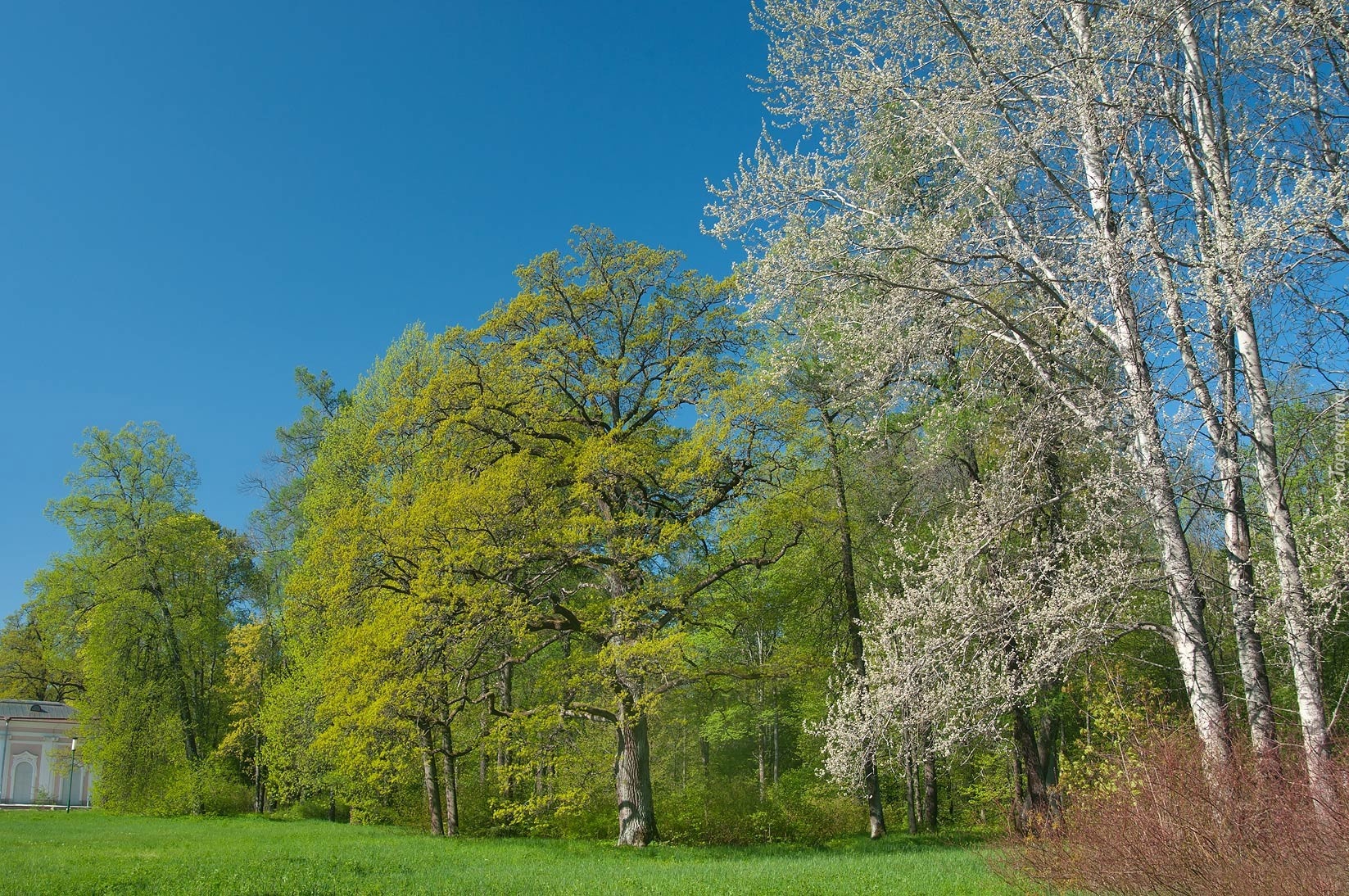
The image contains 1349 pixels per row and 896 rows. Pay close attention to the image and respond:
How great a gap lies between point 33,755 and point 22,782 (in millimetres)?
1479

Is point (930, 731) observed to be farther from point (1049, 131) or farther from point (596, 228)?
point (596, 228)

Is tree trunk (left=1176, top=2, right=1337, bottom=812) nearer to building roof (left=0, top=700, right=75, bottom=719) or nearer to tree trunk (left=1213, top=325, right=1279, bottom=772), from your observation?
tree trunk (left=1213, top=325, right=1279, bottom=772)

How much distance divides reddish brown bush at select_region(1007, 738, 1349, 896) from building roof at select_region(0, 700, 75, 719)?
4803 centimetres

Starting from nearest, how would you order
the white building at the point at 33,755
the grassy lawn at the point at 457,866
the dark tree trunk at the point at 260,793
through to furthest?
the grassy lawn at the point at 457,866 < the dark tree trunk at the point at 260,793 < the white building at the point at 33,755

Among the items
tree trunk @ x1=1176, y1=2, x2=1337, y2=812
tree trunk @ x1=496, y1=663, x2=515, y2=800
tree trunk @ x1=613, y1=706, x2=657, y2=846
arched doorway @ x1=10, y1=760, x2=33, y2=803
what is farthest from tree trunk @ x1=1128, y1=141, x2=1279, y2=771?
arched doorway @ x1=10, y1=760, x2=33, y2=803

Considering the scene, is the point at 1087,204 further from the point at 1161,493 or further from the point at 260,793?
the point at 260,793

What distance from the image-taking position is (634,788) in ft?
53.1

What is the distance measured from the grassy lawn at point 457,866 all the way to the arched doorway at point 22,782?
31956 millimetres

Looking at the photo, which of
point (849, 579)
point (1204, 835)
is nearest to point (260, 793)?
point (849, 579)

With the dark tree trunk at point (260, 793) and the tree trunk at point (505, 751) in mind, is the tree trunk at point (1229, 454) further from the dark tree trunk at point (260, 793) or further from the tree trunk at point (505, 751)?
the dark tree trunk at point (260, 793)

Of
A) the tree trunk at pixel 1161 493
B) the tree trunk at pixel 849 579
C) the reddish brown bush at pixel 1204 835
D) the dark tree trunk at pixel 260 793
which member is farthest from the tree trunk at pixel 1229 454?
the dark tree trunk at pixel 260 793

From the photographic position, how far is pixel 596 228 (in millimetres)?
17688

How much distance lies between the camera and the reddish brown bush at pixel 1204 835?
18.2 feet

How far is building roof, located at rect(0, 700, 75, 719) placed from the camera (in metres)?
42.0
